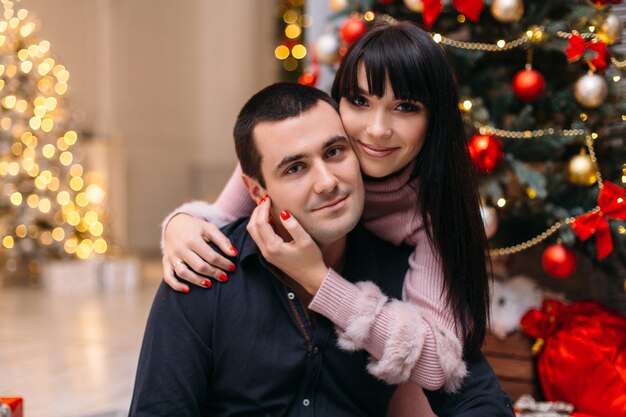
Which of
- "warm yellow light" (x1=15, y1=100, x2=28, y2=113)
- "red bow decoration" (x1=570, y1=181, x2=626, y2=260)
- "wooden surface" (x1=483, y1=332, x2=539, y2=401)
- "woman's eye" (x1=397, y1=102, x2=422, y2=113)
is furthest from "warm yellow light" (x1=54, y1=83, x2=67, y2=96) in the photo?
"woman's eye" (x1=397, y1=102, x2=422, y2=113)

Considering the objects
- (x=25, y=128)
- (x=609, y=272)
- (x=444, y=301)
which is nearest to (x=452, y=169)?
(x=444, y=301)

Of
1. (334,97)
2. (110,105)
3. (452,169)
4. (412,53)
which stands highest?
(412,53)

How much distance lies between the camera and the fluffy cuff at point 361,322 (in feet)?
4.86

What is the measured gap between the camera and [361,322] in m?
1.48

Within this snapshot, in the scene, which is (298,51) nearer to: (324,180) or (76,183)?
(76,183)

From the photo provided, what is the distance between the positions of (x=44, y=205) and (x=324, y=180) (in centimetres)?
426

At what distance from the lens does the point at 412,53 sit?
1562 mm

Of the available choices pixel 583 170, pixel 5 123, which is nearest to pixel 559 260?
pixel 583 170

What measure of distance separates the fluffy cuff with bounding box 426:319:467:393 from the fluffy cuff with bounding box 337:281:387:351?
0.47 feet

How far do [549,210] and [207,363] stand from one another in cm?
147

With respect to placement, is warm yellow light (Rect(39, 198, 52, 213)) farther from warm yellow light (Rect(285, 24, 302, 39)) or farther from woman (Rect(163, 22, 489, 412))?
woman (Rect(163, 22, 489, 412))

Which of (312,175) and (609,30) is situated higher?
(609,30)

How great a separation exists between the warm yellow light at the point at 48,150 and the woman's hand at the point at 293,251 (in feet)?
13.7

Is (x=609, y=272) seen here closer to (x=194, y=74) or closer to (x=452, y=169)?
(x=452, y=169)
